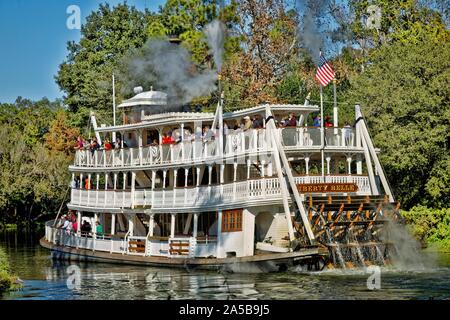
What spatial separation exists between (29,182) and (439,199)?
3400 centimetres

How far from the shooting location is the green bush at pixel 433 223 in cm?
4342

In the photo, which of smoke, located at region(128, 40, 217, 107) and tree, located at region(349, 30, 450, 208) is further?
smoke, located at region(128, 40, 217, 107)

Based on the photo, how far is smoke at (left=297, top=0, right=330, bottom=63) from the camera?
53.4 metres

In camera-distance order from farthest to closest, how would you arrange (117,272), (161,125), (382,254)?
(161,125) < (117,272) < (382,254)

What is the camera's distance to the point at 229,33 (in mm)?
56375

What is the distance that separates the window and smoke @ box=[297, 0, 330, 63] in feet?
68.9

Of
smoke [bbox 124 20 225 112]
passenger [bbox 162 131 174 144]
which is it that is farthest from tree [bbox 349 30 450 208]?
passenger [bbox 162 131 174 144]

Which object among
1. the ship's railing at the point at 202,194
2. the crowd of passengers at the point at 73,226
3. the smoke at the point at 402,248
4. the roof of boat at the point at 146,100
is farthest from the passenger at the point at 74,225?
the smoke at the point at 402,248

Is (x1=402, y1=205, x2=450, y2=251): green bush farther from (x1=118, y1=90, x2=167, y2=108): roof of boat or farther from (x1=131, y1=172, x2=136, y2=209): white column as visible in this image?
(x1=131, y1=172, x2=136, y2=209): white column
